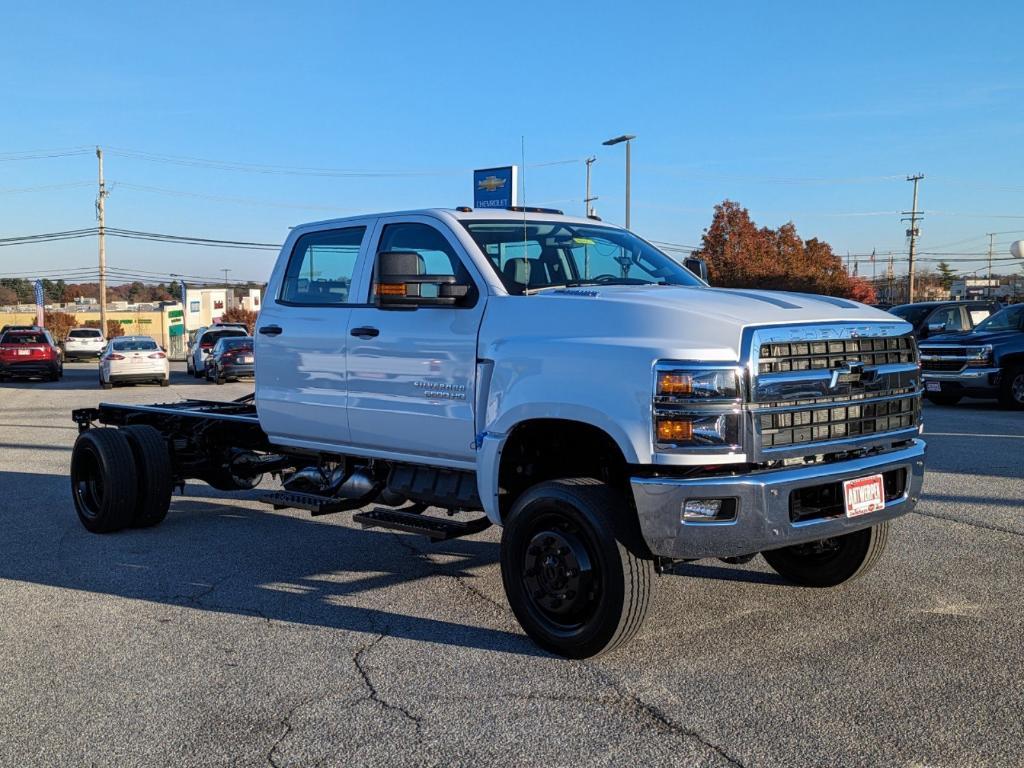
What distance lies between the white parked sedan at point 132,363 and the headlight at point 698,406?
25620 millimetres

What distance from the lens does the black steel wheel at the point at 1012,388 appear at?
1753 cm

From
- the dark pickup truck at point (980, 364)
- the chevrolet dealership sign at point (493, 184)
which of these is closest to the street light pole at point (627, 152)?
the chevrolet dealership sign at point (493, 184)

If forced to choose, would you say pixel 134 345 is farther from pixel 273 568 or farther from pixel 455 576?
pixel 455 576

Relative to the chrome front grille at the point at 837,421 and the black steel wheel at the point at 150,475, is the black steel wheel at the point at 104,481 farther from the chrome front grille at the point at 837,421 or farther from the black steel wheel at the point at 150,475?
the chrome front grille at the point at 837,421

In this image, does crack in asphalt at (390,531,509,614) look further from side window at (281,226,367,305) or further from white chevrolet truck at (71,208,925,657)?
side window at (281,226,367,305)

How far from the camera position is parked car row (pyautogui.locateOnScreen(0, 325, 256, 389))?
27844 millimetres

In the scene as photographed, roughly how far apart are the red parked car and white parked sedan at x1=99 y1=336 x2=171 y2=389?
405 cm

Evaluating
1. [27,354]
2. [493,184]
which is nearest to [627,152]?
[493,184]

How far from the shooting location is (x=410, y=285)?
5.52 m

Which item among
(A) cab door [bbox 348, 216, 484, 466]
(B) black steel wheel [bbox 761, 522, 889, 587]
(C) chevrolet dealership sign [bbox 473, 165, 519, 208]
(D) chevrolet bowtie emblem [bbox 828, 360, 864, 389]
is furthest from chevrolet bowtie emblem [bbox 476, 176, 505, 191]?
(D) chevrolet bowtie emblem [bbox 828, 360, 864, 389]

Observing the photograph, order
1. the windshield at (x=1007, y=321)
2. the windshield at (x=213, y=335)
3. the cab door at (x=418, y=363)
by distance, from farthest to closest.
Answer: the windshield at (x=213, y=335) → the windshield at (x=1007, y=321) → the cab door at (x=418, y=363)

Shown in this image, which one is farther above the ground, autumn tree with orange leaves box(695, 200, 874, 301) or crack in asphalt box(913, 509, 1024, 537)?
autumn tree with orange leaves box(695, 200, 874, 301)

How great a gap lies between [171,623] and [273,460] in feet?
8.98

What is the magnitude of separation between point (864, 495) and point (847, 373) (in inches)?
23.1
